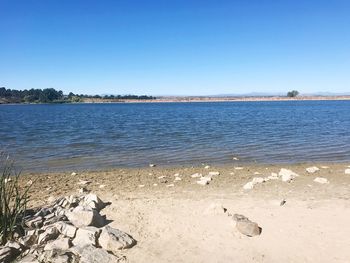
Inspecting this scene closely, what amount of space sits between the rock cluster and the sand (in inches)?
13.9

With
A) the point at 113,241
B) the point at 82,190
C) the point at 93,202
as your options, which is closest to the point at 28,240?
the point at 113,241

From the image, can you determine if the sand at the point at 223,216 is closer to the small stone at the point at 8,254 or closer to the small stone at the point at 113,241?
the small stone at the point at 113,241

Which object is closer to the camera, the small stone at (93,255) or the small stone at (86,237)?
the small stone at (93,255)

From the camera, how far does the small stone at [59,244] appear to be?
6.38 metres

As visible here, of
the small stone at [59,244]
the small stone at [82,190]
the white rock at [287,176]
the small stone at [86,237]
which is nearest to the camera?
the small stone at [59,244]

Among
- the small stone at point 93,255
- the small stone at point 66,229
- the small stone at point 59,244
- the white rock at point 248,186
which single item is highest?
the small stone at point 66,229

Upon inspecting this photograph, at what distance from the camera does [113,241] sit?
669 cm

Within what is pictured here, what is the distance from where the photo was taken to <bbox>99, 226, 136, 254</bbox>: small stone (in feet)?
21.8

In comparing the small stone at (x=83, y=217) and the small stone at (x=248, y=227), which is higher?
the small stone at (x=83, y=217)

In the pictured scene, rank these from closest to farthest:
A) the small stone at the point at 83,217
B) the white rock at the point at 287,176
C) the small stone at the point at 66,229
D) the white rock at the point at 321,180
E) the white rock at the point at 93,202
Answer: the small stone at the point at 66,229 → the small stone at the point at 83,217 → the white rock at the point at 93,202 → the white rock at the point at 321,180 → the white rock at the point at 287,176

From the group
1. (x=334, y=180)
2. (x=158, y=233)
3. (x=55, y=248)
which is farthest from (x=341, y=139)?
(x=55, y=248)

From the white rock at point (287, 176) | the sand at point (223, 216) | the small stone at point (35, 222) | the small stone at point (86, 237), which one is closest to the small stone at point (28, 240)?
the small stone at point (35, 222)

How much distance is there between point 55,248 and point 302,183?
7569 mm

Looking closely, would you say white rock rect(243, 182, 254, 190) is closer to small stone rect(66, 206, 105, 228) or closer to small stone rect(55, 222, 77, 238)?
small stone rect(66, 206, 105, 228)
